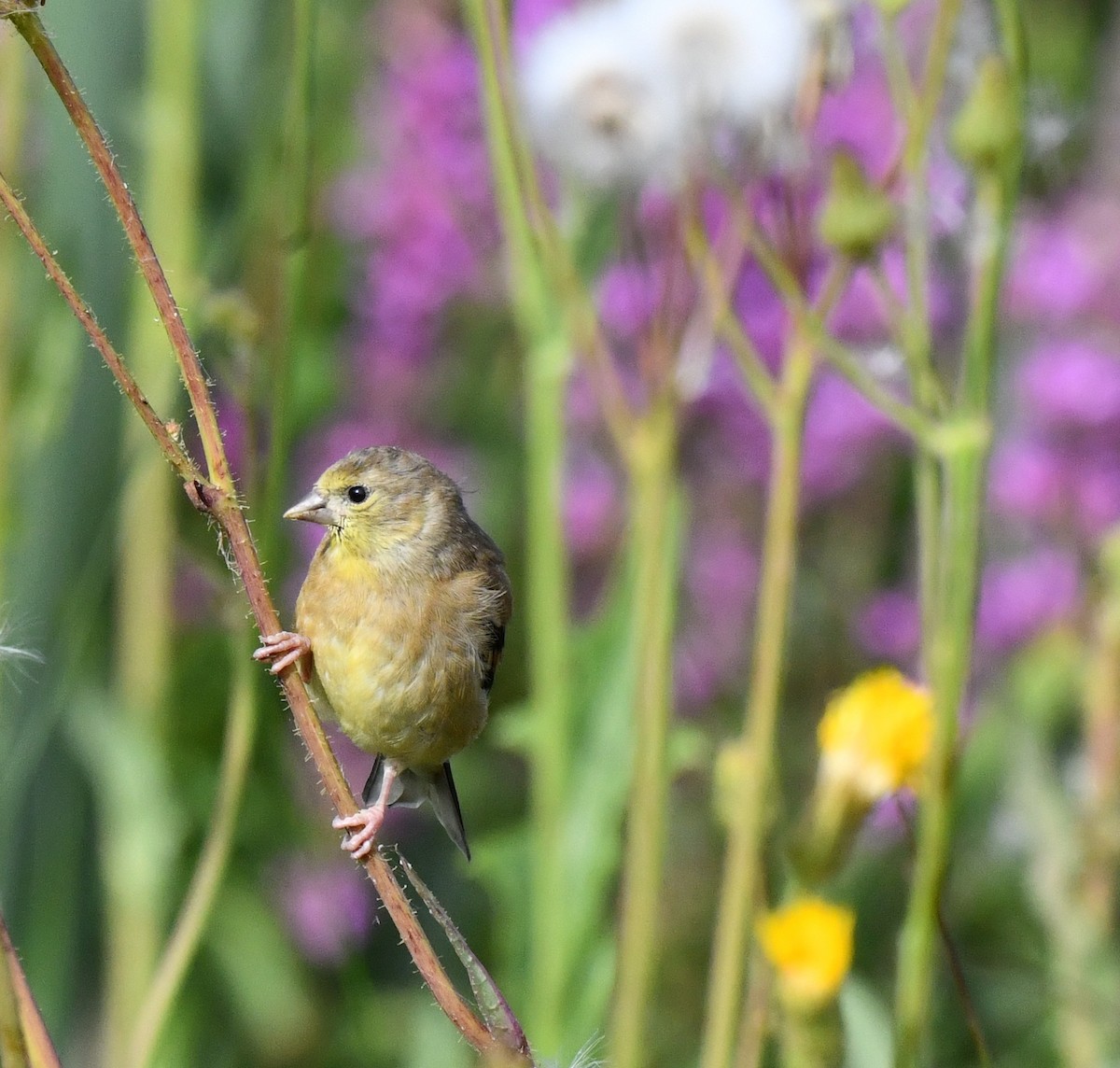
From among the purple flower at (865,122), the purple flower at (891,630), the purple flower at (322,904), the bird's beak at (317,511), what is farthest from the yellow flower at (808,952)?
the purple flower at (865,122)

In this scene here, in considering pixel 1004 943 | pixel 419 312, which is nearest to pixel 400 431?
pixel 419 312

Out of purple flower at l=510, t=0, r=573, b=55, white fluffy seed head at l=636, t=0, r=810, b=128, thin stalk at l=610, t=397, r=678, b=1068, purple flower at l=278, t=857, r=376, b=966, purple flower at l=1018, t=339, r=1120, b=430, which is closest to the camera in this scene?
thin stalk at l=610, t=397, r=678, b=1068

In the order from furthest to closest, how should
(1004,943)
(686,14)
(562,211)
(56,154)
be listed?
(1004,943) < (562,211) < (56,154) < (686,14)

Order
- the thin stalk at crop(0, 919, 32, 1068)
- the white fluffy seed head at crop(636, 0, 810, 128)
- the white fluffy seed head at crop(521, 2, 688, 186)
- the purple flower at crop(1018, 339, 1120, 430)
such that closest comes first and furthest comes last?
the thin stalk at crop(0, 919, 32, 1068)
the white fluffy seed head at crop(636, 0, 810, 128)
the white fluffy seed head at crop(521, 2, 688, 186)
the purple flower at crop(1018, 339, 1120, 430)

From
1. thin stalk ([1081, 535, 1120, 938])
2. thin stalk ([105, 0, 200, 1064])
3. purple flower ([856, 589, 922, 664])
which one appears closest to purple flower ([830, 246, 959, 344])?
purple flower ([856, 589, 922, 664])

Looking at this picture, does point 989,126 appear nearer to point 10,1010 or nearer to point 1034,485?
point 10,1010

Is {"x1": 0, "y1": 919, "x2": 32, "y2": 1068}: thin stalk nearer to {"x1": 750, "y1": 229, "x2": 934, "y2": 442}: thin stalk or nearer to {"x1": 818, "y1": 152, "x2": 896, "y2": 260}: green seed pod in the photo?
{"x1": 750, "y1": 229, "x2": 934, "y2": 442}: thin stalk

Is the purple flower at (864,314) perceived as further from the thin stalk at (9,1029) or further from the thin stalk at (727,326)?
the thin stalk at (9,1029)

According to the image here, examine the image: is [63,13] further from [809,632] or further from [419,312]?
[809,632]
